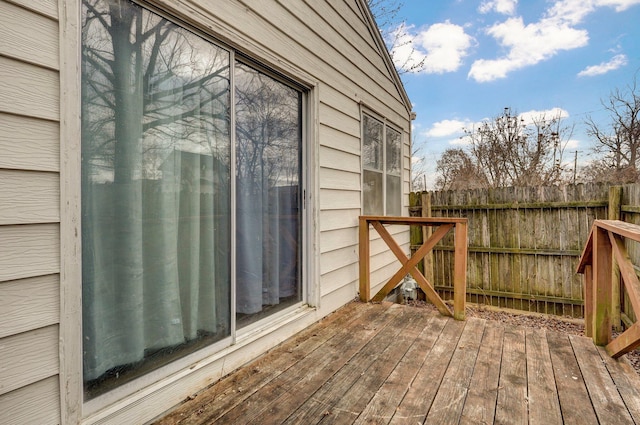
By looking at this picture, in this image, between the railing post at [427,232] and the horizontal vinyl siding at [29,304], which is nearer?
the horizontal vinyl siding at [29,304]

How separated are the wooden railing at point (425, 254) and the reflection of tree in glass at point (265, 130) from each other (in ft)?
3.85

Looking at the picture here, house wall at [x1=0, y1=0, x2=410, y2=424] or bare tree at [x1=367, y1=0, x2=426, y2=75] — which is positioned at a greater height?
bare tree at [x1=367, y1=0, x2=426, y2=75]

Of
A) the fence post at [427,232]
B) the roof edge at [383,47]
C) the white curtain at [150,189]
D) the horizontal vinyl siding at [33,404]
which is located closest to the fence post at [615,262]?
the fence post at [427,232]

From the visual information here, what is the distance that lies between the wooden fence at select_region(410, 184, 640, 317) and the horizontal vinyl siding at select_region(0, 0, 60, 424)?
15.5 feet

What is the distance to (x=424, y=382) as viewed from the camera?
1.87m

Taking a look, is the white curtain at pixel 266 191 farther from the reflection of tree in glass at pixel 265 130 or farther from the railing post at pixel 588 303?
the railing post at pixel 588 303

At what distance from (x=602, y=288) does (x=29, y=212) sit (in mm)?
3223

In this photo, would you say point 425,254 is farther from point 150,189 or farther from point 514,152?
point 514,152

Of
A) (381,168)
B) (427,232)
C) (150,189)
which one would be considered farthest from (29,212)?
(427,232)

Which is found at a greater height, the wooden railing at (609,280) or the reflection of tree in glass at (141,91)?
the reflection of tree in glass at (141,91)

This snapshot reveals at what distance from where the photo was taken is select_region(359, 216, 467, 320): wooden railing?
2.91 m

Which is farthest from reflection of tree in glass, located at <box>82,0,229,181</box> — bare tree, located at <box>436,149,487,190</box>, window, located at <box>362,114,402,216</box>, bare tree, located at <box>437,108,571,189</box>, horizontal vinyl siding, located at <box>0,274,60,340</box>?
bare tree, located at <box>436,149,487,190</box>

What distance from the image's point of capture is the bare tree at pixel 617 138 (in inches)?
328

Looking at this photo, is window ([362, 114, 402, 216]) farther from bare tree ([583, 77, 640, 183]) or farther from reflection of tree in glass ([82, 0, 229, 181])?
bare tree ([583, 77, 640, 183])
